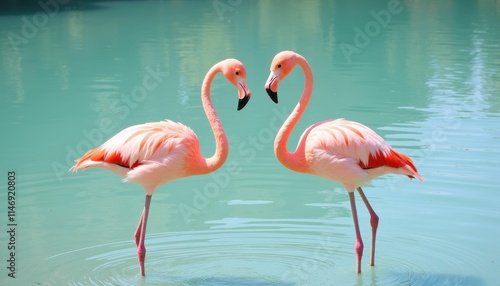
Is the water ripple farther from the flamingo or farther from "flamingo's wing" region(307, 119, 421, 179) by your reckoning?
"flamingo's wing" region(307, 119, 421, 179)

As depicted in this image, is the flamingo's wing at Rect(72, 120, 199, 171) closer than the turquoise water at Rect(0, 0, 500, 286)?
Yes

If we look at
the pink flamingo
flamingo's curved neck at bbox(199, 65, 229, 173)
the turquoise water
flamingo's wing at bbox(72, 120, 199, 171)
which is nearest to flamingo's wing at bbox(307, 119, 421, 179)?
the pink flamingo

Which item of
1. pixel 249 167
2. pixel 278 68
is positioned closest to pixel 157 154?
pixel 278 68

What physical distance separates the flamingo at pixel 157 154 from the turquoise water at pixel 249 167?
53 centimetres

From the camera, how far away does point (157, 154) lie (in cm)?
460

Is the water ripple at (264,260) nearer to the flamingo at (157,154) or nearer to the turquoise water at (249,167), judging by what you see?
the turquoise water at (249,167)

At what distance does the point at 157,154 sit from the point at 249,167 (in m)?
2.37

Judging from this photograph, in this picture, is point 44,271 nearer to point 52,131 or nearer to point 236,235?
point 236,235

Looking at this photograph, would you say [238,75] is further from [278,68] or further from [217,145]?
[217,145]

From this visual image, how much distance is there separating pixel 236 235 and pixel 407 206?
1.28 m

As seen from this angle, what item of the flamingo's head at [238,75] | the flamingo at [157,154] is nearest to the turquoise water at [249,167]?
the flamingo at [157,154]

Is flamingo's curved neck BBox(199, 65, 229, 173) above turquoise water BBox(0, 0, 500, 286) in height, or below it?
above

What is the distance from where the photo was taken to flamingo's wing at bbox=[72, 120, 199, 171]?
460 cm

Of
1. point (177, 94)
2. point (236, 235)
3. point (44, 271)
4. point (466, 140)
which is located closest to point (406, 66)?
point (177, 94)
